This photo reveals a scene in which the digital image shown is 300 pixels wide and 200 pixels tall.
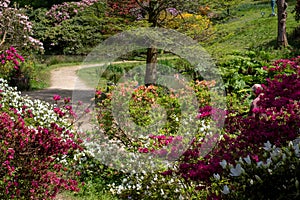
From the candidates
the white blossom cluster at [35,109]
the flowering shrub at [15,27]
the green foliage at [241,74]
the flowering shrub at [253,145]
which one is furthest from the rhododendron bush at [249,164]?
the flowering shrub at [15,27]

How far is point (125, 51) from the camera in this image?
344 inches

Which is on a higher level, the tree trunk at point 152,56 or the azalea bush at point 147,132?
the tree trunk at point 152,56

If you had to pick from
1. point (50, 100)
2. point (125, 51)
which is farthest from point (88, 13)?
point (50, 100)

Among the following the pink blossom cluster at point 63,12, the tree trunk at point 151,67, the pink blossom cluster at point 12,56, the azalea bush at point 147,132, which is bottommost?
the azalea bush at point 147,132

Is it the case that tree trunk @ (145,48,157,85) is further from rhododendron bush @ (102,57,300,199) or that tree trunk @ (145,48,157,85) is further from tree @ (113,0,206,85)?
rhododendron bush @ (102,57,300,199)

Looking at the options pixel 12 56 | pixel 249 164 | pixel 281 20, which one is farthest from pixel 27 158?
pixel 281 20

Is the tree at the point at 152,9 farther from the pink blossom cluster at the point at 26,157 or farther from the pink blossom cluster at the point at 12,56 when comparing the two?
the pink blossom cluster at the point at 26,157

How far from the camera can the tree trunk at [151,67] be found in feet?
28.7

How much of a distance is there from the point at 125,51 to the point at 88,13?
1297 millimetres

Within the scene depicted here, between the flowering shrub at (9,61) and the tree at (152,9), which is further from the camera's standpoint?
the tree at (152,9)

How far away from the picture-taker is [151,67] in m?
8.79

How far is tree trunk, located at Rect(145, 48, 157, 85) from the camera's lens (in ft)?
28.7

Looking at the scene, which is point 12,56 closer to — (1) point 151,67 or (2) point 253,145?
(1) point 151,67

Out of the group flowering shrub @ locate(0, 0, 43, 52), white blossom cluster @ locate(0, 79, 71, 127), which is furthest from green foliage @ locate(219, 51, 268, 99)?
flowering shrub @ locate(0, 0, 43, 52)
